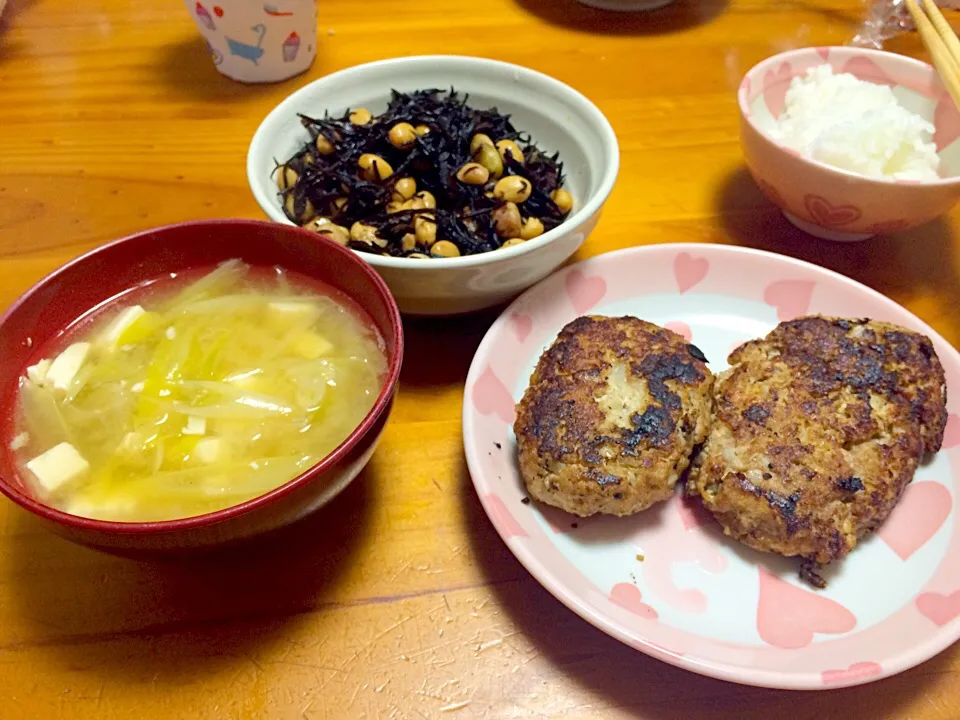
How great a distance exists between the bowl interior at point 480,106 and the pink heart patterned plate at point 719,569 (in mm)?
378

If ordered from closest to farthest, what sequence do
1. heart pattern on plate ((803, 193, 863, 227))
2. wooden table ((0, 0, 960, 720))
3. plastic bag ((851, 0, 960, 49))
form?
wooden table ((0, 0, 960, 720)), heart pattern on plate ((803, 193, 863, 227)), plastic bag ((851, 0, 960, 49))

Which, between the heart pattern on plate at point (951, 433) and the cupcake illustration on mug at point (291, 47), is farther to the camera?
the cupcake illustration on mug at point (291, 47)

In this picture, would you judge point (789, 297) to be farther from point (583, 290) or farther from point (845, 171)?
point (583, 290)

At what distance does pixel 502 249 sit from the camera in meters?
1.82

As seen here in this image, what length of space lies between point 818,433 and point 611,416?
49 cm

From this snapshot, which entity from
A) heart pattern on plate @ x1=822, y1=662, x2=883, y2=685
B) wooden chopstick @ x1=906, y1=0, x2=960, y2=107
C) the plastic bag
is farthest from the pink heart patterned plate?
the plastic bag

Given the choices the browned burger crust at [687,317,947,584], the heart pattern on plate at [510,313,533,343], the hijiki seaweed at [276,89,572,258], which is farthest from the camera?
the hijiki seaweed at [276,89,572,258]

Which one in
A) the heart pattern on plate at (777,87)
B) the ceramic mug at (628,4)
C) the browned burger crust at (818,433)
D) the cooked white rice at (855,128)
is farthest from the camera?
the ceramic mug at (628,4)

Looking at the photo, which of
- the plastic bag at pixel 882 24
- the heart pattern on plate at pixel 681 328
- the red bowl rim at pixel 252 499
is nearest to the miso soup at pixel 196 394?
the red bowl rim at pixel 252 499

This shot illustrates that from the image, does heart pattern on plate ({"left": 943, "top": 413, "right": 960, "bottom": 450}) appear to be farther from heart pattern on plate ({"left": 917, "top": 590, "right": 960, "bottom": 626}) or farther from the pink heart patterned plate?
heart pattern on plate ({"left": 917, "top": 590, "right": 960, "bottom": 626})

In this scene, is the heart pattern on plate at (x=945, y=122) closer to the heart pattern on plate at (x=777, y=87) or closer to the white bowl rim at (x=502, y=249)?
the heart pattern on plate at (x=777, y=87)

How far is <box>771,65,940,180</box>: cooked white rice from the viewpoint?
7.52 ft

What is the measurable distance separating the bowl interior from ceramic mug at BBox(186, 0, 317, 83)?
0.75 meters

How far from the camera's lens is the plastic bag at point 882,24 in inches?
138
